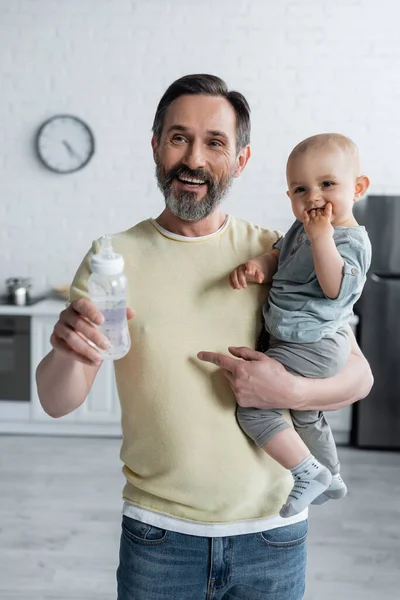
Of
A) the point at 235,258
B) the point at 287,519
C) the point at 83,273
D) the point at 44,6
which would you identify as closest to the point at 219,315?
the point at 235,258

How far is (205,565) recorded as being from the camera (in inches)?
53.7

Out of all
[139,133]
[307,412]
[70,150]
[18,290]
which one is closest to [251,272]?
[307,412]

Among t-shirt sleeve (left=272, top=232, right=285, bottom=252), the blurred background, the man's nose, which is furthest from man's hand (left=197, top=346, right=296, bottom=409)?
the blurred background

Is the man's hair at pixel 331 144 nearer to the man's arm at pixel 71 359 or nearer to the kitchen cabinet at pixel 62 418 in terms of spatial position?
the man's arm at pixel 71 359

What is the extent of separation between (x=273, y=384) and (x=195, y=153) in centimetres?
47

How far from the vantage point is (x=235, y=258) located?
1.45m

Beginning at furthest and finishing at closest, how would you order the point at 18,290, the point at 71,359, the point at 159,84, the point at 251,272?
the point at 159,84 < the point at 18,290 < the point at 251,272 < the point at 71,359

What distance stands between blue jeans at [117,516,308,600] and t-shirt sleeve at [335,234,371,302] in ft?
1.60

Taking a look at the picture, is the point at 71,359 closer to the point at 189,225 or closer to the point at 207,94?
the point at 189,225

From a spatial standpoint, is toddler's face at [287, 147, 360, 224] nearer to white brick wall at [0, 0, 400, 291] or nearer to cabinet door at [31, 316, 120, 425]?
cabinet door at [31, 316, 120, 425]

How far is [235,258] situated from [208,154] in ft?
0.71

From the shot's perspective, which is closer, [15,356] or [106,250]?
[106,250]

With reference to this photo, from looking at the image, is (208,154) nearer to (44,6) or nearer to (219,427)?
(219,427)

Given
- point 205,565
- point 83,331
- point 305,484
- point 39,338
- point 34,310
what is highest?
point 83,331
